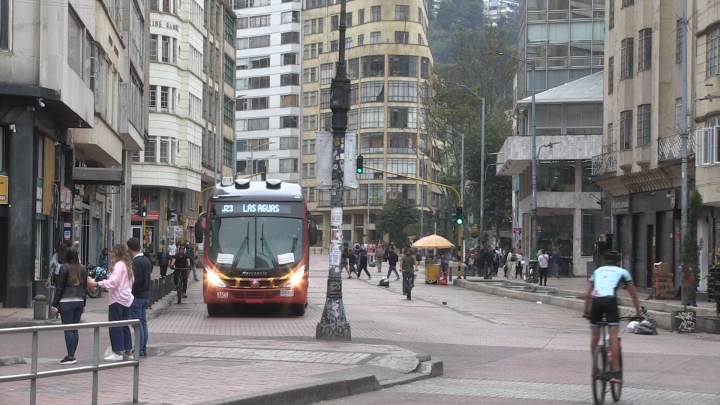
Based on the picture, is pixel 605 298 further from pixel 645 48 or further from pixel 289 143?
pixel 289 143

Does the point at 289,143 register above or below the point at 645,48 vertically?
above

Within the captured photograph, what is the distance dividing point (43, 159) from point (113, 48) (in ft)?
39.7

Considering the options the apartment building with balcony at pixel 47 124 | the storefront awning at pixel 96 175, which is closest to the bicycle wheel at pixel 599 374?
the apartment building with balcony at pixel 47 124

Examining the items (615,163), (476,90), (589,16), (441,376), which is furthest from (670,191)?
(476,90)

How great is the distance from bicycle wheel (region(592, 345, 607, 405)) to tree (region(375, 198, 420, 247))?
98720 millimetres

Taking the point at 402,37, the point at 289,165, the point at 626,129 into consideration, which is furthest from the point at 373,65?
the point at 626,129

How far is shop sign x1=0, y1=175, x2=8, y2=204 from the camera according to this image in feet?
84.2

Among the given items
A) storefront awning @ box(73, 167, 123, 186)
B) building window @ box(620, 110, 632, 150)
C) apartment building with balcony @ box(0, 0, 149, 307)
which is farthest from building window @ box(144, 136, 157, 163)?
building window @ box(620, 110, 632, 150)

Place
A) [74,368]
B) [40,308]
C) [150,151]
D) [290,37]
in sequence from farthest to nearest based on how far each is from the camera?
[290,37], [150,151], [40,308], [74,368]

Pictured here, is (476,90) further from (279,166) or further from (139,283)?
(139,283)

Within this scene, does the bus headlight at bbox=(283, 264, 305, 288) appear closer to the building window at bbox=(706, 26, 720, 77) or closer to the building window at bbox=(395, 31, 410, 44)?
the building window at bbox=(706, 26, 720, 77)

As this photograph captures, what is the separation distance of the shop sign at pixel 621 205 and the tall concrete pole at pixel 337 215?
3054 centimetres

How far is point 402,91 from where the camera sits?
115m

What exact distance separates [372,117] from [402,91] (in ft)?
14.1
